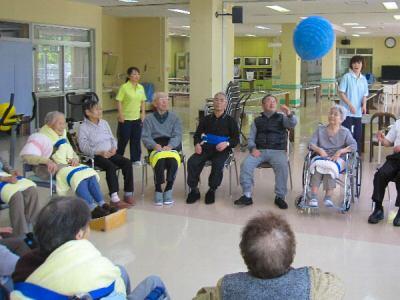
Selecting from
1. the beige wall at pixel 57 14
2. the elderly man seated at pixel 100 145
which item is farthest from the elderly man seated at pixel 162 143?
the beige wall at pixel 57 14

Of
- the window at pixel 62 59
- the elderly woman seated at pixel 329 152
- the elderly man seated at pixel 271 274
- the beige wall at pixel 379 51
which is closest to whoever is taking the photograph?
the elderly man seated at pixel 271 274

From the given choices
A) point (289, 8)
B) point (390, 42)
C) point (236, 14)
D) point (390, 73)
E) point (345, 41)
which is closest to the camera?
point (236, 14)

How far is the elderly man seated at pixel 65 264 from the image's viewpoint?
1922 millimetres

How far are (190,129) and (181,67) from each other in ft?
53.5

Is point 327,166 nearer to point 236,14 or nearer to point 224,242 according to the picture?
point 224,242

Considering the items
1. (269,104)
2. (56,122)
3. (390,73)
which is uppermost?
(390,73)

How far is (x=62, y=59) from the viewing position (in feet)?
39.1

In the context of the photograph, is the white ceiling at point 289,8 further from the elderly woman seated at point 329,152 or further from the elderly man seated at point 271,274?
the elderly man seated at point 271,274

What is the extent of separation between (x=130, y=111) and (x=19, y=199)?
3133mm

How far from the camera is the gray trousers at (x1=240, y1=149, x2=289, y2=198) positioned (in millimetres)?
5510

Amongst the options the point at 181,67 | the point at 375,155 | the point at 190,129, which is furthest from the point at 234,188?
the point at 181,67

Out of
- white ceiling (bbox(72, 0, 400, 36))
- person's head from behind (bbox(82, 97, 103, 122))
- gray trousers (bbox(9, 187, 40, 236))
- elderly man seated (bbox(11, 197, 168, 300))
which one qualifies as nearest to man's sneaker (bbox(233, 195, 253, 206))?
person's head from behind (bbox(82, 97, 103, 122))

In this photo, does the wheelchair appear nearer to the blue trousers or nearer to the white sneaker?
the white sneaker

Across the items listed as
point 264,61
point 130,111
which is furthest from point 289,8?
point 264,61
